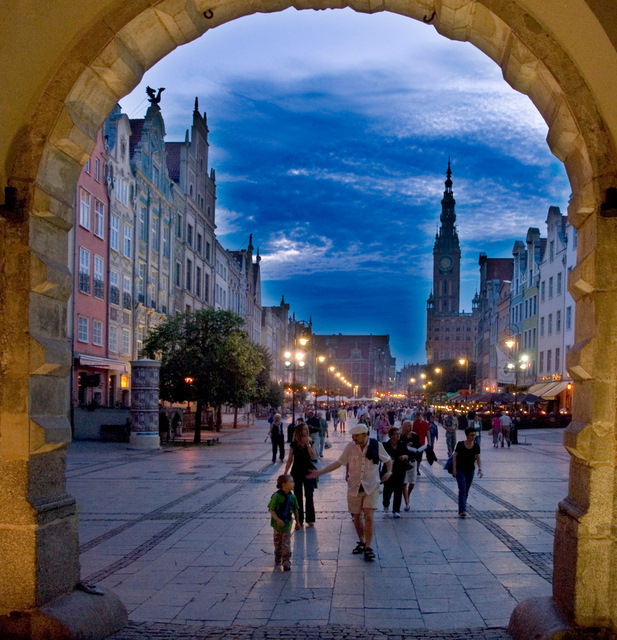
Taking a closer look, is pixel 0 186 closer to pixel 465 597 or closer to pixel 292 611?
pixel 292 611

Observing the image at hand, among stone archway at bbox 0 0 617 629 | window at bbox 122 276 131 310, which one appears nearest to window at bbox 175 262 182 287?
window at bbox 122 276 131 310

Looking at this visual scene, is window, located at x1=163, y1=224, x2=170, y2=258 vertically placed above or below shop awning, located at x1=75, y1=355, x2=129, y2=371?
above

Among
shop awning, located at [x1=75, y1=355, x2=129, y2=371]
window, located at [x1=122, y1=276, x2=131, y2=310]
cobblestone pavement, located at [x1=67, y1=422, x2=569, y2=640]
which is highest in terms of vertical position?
window, located at [x1=122, y1=276, x2=131, y2=310]

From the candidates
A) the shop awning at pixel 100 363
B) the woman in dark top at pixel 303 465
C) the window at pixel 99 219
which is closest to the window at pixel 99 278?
the window at pixel 99 219

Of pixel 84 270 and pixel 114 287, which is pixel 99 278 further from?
pixel 114 287

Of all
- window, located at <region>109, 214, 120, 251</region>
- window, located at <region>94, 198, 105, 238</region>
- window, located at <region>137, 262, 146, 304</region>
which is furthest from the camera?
window, located at <region>137, 262, 146, 304</region>

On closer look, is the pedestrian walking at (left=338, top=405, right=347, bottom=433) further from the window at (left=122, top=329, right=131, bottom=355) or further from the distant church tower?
the distant church tower

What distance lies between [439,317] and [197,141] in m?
142

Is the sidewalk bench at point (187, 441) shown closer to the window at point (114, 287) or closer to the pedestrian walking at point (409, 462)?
the window at point (114, 287)

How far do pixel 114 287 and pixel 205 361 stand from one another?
7876 mm

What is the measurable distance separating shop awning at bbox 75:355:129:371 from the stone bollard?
4369 millimetres

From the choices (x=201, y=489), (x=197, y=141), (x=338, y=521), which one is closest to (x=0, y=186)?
(x=338, y=521)

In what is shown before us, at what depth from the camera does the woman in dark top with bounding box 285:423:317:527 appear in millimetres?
12211

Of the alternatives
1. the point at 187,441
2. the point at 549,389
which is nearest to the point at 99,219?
the point at 187,441
